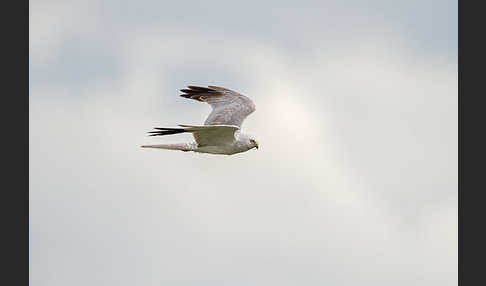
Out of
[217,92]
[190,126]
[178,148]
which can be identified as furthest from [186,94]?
[190,126]

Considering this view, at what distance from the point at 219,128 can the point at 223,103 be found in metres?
3.42

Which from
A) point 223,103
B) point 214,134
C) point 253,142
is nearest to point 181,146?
point 214,134

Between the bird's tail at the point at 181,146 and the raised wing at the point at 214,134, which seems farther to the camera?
the bird's tail at the point at 181,146

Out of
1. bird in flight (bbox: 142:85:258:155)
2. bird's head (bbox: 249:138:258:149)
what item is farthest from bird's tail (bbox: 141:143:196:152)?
bird's head (bbox: 249:138:258:149)

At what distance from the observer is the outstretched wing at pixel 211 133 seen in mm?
18578

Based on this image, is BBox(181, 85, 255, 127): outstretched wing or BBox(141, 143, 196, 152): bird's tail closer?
BBox(141, 143, 196, 152): bird's tail

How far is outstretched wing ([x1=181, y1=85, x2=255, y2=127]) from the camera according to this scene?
22125mm

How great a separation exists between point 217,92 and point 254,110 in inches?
47.3

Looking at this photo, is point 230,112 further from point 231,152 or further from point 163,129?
→ point 163,129

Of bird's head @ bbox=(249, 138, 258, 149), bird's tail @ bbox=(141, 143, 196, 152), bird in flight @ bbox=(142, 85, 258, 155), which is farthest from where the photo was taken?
bird's tail @ bbox=(141, 143, 196, 152)

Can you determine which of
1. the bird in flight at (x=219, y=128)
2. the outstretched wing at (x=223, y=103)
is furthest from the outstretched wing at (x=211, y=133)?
the outstretched wing at (x=223, y=103)

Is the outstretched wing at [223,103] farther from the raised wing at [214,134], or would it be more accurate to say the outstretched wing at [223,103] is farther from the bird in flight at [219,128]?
the raised wing at [214,134]

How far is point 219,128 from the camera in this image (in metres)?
19.3

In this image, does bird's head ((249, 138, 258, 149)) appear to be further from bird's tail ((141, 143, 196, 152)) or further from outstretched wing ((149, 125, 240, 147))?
bird's tail ((141, 143, 196, 152))
